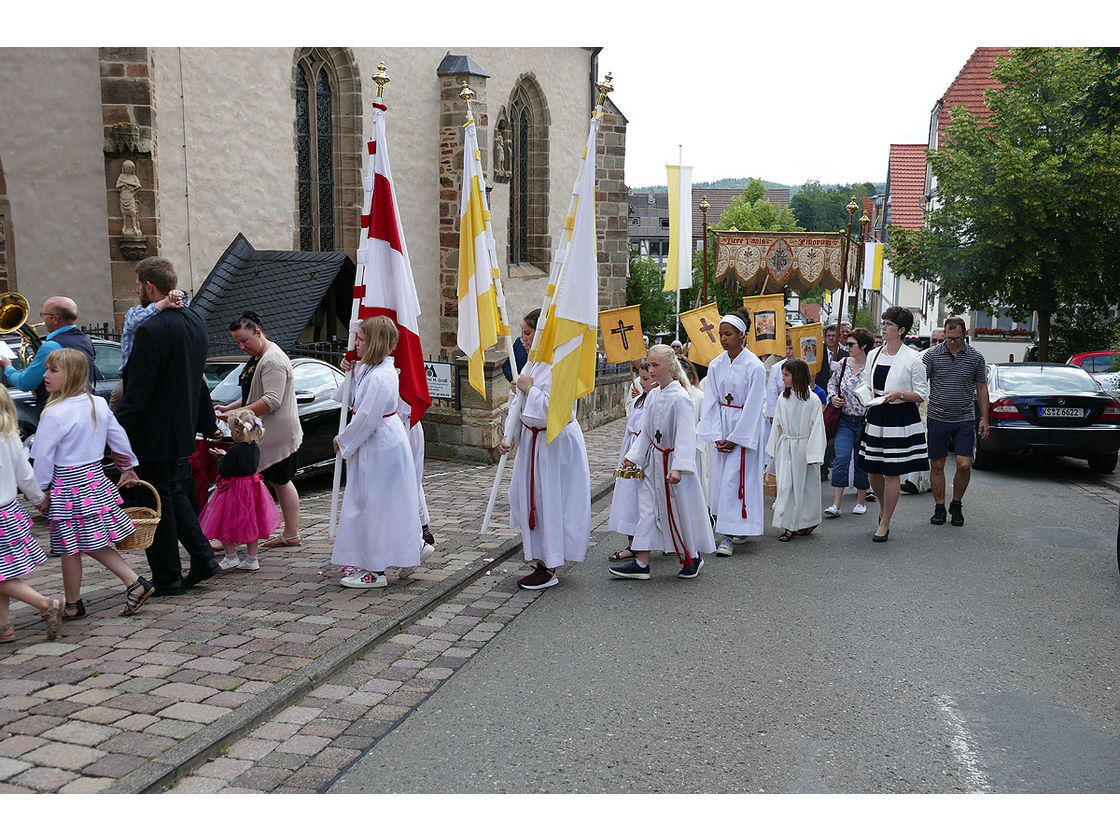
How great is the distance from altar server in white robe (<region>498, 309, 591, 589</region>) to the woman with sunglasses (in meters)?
4.15

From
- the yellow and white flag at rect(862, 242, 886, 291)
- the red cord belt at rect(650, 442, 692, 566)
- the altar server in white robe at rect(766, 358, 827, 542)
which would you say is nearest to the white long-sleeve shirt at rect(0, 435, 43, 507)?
the red cord belt at rect(650, 442, 692, 566)

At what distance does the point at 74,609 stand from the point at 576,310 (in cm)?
389

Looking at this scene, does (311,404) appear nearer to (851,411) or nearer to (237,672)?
(851,411)

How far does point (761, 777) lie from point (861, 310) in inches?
2414

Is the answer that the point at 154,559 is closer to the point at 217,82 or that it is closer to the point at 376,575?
the point at 376,575

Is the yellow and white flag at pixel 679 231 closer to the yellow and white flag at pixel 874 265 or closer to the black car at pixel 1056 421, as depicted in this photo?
the black car at pixel 1056 421

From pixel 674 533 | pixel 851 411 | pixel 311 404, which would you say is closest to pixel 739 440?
pixel 674 533

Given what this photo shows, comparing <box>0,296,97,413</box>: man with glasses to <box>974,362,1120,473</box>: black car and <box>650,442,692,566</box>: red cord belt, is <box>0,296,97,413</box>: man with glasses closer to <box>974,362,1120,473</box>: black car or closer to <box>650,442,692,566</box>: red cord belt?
<box>650,442,692,566</box>: red cord belt

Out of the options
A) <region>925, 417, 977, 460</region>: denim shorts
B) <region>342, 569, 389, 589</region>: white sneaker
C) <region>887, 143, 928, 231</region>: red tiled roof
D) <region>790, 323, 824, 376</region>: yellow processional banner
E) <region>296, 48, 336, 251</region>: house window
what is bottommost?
<region>342, 569, 389, 589</region>: white sneaker

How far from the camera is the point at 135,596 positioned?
20.2 ft

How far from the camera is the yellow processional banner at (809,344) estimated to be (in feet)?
35.8

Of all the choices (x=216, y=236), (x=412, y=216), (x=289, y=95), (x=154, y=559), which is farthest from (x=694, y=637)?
(x=412, y=216)

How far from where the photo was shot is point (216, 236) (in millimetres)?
16125

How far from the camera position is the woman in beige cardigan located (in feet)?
25.1
